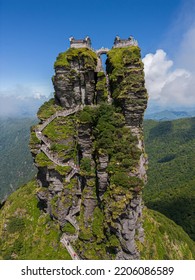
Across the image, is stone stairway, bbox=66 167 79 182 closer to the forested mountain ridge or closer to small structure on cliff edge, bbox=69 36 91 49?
the forested mountain ridge

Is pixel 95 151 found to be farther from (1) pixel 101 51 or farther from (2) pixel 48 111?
(1) pixel 101 51

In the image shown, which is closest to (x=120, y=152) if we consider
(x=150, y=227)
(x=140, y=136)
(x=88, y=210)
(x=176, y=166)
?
(x=140, y=136)

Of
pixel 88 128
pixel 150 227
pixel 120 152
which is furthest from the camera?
pixel 150 227

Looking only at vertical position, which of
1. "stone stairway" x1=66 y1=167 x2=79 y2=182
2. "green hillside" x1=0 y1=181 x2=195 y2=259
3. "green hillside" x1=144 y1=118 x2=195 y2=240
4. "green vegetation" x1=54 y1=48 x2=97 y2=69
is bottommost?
"green hillside" x1=144 y1=118 x2=195 y2=240

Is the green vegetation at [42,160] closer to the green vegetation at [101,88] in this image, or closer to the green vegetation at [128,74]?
the green vegetation at [101,88]

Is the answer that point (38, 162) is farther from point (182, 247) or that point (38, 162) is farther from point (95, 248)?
point (182, 247)

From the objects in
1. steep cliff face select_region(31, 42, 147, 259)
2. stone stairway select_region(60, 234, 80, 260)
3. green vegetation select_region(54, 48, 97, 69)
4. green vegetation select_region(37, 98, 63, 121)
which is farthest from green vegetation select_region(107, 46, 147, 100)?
stone stairway select_region(60, 234, 80, 260)

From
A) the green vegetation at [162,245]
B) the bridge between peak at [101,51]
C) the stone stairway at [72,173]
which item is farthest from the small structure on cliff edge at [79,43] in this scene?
the green vegetation at [162,245]
